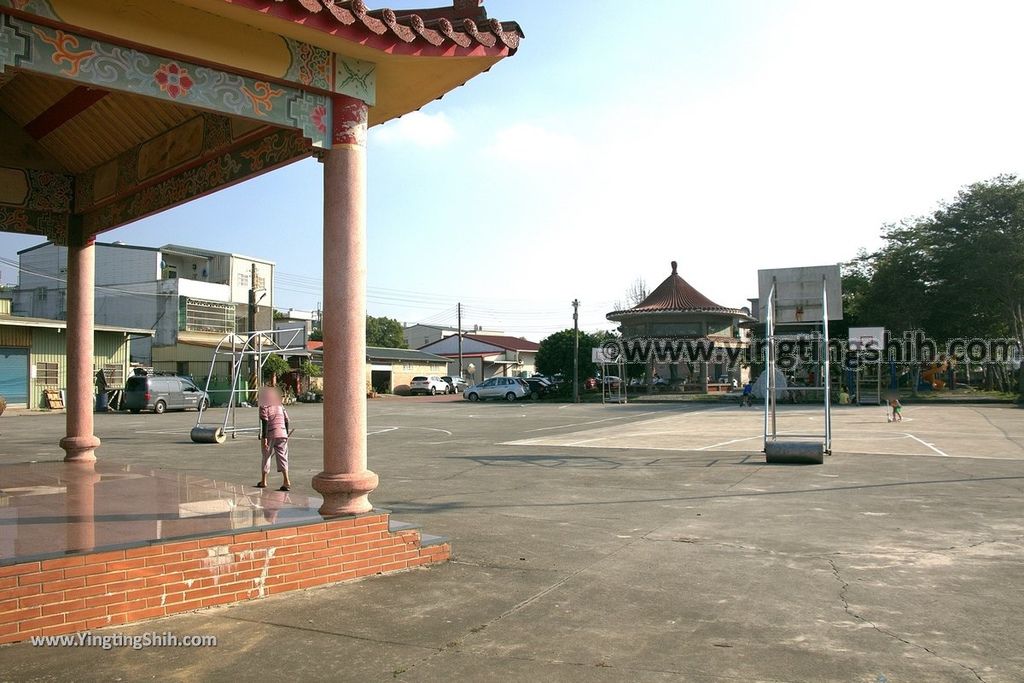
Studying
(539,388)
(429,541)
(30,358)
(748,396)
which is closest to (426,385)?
(539,388)

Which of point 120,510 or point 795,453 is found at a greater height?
point 120,510

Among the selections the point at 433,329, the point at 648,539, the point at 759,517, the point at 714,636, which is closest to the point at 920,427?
the point at 759,517

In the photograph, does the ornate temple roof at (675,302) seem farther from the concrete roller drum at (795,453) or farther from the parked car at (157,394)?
the concrete roller drum at (795,453)

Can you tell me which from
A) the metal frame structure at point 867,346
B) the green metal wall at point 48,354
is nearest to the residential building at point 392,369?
the green metal wall at point 48,354

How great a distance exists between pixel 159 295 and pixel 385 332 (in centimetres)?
4719

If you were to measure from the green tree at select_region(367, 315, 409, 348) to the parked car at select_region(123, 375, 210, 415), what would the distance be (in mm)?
57292

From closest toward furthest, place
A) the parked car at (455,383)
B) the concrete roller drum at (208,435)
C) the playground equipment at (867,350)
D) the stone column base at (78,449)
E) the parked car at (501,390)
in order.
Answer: the stone column base at (78,449), the concrete roller drum at (208,435), the playground equipment at (867,350), the parked car at (501,390), the parked car at (455,383)

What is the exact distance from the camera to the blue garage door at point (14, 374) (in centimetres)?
3506

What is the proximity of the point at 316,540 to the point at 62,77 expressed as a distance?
3.69 meters

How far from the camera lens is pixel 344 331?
20.6 ft

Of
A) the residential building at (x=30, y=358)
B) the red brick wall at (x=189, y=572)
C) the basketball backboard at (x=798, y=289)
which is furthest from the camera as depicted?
the residential building at (x=30, y=358)

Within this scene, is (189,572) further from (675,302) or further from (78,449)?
(675,302)

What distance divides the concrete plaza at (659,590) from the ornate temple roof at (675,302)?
115 ft

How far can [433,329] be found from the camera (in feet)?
344
